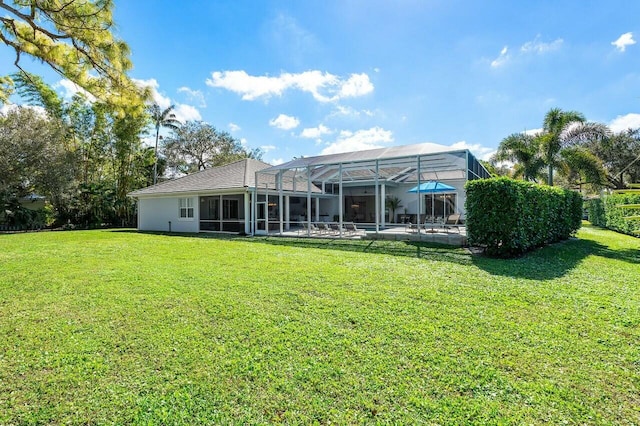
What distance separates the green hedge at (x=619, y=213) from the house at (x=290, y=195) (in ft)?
21.8

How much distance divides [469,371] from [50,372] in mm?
4177

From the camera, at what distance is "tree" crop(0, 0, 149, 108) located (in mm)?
5590

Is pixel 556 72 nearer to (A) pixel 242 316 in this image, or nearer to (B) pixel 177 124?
(A) pixel 242 316

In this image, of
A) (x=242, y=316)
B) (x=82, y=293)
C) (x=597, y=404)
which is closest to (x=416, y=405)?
(x=597, y=404)

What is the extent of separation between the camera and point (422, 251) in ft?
34.2

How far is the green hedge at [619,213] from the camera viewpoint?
14.3 meters

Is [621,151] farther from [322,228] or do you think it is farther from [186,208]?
[186,208]

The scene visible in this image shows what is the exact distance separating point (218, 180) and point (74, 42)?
1427 centimetres

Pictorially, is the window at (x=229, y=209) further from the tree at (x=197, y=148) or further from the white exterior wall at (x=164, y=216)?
the tree at (x=197, y=148)

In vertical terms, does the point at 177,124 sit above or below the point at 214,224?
above

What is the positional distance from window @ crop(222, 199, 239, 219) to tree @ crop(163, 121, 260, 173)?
18.8 m

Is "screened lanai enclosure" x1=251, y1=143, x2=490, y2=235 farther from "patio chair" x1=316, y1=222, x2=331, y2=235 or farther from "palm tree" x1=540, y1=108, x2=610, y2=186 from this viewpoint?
"palm tree" x1=540, y1=108, x2=610, y2=186

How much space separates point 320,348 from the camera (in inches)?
141

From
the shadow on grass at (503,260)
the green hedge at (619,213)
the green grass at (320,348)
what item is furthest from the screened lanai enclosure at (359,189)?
the green grass at (320,348)
